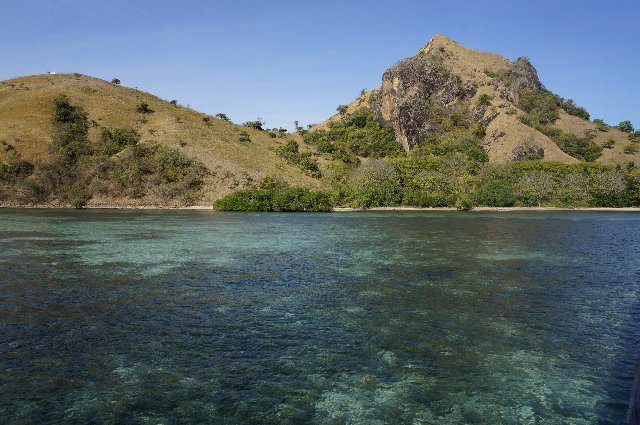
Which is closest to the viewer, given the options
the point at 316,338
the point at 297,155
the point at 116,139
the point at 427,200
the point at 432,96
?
the point at 316,338

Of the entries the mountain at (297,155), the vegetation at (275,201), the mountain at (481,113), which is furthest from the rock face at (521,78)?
the vegetation at (275,201)

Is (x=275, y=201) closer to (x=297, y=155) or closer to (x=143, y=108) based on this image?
(x=297, y=155)

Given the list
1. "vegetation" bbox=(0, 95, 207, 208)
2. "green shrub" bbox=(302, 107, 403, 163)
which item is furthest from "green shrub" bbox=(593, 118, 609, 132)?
"vegetation" bbox=(0, 95, 207, 208)

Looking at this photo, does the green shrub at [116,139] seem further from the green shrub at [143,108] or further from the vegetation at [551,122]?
the vegetation at [551,122]

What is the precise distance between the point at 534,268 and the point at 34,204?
82021 millimetres

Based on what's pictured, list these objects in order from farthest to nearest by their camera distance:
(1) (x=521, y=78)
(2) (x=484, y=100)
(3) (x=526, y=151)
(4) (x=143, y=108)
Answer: (1) (x=521, y=78), (2) (x=484, y=100), (3) (x=526, y=151), (4) (x=143, y=108)

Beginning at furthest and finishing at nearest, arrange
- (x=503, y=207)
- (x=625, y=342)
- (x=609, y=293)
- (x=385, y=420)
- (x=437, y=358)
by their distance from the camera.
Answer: (x=503, y=207)
(x=609, y=293)
(x=625, y=342)
(x=437, y=358)
(x=385, y=420)

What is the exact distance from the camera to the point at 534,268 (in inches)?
951

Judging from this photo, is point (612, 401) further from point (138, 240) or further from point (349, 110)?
point (349, 110)

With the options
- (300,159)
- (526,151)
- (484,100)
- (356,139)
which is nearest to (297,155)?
(300,159)

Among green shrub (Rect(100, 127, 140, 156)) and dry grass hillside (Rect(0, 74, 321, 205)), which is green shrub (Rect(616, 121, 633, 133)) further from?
green shrub (Rect(100, 127, 140, 156))

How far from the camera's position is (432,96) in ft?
525

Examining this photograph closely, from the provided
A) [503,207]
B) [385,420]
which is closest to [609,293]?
[385,420]

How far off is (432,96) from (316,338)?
15878 centimetres
